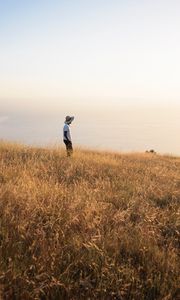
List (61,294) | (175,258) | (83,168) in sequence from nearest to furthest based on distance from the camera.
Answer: (61,294), (175,258), (83,168)

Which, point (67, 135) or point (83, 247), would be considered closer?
point (83, 247)

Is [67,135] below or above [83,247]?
above

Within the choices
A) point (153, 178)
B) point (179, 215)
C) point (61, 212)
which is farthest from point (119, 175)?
point (61, 212)

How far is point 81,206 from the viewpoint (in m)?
6.75

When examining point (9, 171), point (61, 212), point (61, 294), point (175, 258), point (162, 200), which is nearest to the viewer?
point (61, 294)

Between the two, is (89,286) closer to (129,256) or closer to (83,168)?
(129,256)

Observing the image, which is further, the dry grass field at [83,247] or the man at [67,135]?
the man at [67,135]

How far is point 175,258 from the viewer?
5219mm

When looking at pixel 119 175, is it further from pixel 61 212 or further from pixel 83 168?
pixel 61 212

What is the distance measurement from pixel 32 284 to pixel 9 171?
5300 mm

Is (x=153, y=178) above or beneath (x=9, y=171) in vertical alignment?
beneath

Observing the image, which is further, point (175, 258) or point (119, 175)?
point (119, 175)

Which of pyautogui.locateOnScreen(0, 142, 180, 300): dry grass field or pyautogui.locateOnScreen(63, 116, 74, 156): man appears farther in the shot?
pyautogui.locateOnScreen(63, 116, 74, 156): man

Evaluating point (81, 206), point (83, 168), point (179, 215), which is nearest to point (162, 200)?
point (179, 215)
